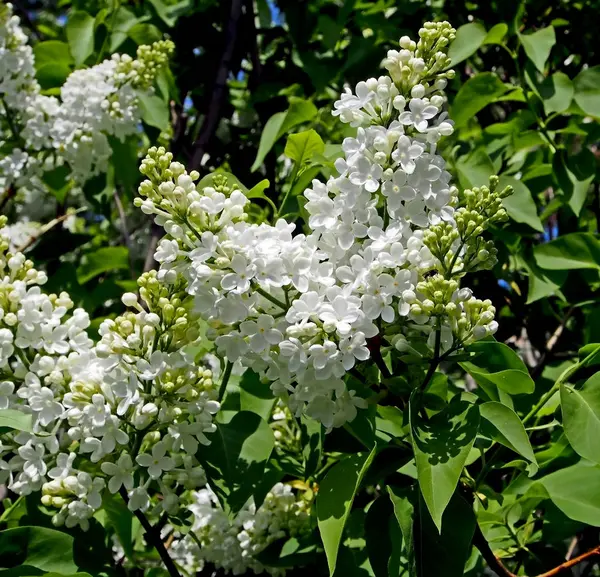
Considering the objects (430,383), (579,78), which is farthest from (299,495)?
(579,78)

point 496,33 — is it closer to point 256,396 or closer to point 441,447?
point 256,396

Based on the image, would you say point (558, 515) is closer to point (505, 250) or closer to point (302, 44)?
point (505, 250)

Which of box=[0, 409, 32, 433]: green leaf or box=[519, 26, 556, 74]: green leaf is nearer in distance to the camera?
box=[0, 409, 32, 433]: green leaf

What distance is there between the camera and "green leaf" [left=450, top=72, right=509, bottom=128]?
7.02 feet

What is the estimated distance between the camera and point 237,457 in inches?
58.3

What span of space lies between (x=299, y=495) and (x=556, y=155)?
1.24 m

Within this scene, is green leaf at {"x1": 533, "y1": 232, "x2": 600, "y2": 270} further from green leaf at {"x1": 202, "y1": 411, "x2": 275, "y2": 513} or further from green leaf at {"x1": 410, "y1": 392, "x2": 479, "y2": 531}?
green leaf at {"x1": 202, "y1": 411, "x2": 275, "y2": 513}

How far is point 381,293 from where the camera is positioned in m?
1.26

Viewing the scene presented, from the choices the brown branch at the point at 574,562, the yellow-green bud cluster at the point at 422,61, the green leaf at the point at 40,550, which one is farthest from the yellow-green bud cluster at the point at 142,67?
the brown branch at the point at 574,562

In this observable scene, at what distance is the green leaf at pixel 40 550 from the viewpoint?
58.4 inches

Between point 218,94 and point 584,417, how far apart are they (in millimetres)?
1814

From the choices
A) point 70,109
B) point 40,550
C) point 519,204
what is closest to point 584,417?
point 519,204

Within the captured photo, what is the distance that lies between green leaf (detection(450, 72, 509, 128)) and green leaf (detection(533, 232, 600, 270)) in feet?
1.44

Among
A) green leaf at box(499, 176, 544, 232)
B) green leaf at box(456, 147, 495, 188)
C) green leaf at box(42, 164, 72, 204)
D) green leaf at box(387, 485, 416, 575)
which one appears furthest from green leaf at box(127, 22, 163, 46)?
green leaf at box(387, 485, 416, 575)
